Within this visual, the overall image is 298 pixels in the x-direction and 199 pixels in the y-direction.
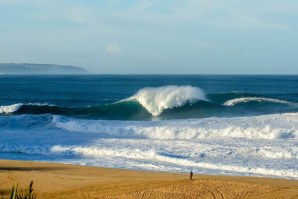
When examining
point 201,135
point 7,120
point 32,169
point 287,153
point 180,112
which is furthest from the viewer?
point 180,112

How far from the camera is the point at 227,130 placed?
58.3ft

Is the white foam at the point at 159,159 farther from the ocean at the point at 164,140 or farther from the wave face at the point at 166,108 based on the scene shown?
the wave face at the point at 166,108

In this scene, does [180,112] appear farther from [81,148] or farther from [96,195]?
[96,195]

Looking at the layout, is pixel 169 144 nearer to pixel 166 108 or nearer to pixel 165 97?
pixel 166 108

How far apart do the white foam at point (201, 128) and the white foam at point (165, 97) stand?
7.25m

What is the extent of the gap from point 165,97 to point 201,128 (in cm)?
1063

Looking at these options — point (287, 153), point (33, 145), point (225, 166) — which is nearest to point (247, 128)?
point (287, 153)

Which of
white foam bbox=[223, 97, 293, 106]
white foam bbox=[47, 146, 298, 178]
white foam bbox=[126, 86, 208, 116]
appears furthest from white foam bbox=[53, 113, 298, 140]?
white foam bbox=[223, 97, 293, 106]

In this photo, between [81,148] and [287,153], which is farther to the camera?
[81,148]

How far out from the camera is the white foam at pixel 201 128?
17469 millimetres

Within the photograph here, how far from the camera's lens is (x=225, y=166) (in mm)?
12359

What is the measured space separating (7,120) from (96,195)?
13.8m

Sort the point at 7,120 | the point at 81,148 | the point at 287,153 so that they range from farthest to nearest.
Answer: the point at 7,120
the point at 81,148
the point at 287,153

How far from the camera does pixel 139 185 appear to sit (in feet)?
31.2
